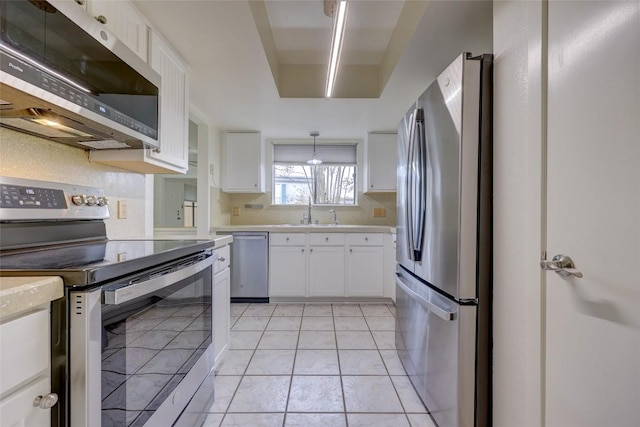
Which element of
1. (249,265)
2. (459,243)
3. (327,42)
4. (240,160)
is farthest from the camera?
(240,160)

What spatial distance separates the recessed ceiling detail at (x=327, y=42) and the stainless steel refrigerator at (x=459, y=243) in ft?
2.15

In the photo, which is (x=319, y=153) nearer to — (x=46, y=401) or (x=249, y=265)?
(x=249, y=265)

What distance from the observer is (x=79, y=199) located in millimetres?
1330

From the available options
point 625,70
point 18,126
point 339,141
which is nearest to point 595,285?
point 625,70

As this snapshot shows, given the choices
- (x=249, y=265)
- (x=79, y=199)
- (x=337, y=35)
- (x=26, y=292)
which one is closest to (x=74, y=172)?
(x=79, y=199)

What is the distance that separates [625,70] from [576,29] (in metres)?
0.24

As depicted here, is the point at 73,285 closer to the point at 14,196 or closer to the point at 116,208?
the point at 14,196

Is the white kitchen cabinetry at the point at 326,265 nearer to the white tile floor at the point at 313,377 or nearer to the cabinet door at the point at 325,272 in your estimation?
the cabinet door at the point at 325,272

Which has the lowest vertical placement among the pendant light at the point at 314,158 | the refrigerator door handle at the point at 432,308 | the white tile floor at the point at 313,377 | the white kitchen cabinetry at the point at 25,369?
the white tile floor at the point at 313,377

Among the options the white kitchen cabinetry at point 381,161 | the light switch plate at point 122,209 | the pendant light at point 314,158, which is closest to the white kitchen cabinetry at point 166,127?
the light switch plate at point 122,209

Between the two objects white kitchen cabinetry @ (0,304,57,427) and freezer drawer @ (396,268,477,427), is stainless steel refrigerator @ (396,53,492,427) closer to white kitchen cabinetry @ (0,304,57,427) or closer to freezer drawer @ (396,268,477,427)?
freezer drawer @ (396,268,477,427)

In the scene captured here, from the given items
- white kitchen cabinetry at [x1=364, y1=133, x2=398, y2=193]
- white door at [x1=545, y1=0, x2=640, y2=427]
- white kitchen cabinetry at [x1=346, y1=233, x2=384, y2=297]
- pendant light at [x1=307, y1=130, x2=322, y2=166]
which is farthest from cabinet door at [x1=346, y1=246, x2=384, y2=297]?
white door at [x1=545, y1=0, x2=640, y2=427]

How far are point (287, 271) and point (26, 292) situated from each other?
281cm

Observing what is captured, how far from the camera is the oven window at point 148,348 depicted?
0.81 m
